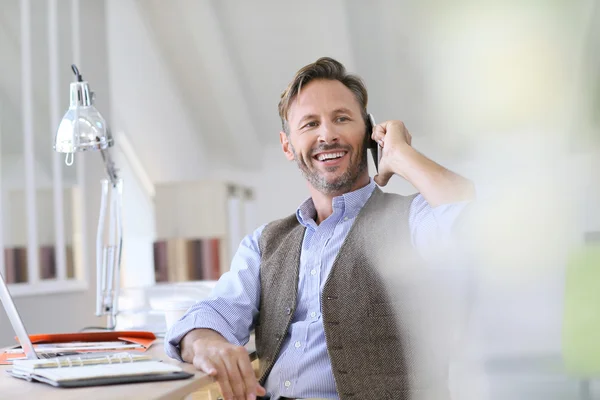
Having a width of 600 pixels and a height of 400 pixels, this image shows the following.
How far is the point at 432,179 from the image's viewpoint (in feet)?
2.77

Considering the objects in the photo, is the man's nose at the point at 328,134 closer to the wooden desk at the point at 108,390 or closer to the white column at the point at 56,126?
the wooden desk at the point at 108,390

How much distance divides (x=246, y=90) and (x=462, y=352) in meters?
1.54

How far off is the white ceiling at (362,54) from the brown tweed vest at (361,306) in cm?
13

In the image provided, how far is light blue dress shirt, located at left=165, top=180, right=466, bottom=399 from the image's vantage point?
0.89 meters

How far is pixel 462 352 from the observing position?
2.53ft

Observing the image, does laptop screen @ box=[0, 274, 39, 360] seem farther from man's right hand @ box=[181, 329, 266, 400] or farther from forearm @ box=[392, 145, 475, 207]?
forearm @ box=[392, 145, 475, 207]

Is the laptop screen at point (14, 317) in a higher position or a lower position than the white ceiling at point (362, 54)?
lower

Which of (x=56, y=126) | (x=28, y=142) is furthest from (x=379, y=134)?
(x=56, y=126)

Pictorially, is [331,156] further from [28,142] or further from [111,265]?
[28,142]

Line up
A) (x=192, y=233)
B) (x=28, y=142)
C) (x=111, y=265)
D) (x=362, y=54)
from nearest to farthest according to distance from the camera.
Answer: (x=111, y=265), (x=362, y=54), (x=28, y=142), (x=192, y=233)

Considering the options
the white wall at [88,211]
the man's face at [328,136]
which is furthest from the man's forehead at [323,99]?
the white wall at [88,211]

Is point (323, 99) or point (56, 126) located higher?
point (56, 126)

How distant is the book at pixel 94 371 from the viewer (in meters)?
0.67

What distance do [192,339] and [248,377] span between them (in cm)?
12
